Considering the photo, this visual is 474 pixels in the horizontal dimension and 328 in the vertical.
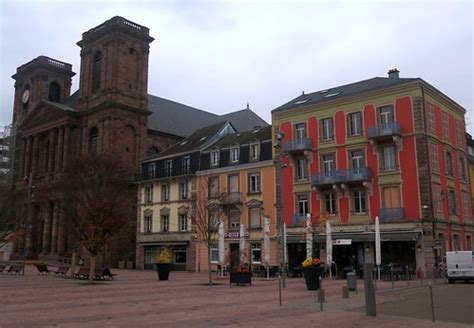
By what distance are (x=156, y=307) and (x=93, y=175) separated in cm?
2846

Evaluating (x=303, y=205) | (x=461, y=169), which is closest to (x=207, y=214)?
(x=303, y=205)

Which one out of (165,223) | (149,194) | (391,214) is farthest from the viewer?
(149,194)

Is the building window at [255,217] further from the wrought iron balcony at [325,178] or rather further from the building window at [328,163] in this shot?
the building window at [328,163]

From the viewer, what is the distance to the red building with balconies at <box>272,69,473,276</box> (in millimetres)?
34938

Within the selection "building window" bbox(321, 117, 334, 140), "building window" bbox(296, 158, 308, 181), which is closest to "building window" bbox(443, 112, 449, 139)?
"building window" bbox(321, 117, 334, 140)

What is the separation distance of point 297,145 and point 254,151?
522cm

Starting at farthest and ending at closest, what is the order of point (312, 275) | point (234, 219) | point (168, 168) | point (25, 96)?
point (25, 96) → point (168, 168) → point (234, 219) → point (312, 275)

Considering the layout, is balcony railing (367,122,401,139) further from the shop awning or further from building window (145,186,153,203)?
building window (145,186,153,203)

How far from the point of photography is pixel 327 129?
39.4m

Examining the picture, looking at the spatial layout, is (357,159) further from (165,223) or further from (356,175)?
(165,223)

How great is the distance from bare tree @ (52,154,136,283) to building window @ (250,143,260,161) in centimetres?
1102

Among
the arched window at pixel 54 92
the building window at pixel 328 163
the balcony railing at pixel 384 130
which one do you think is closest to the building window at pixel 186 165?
the building window at pixel 328 163

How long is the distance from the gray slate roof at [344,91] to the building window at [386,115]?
1.46 meters

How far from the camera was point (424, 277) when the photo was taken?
110 ft
